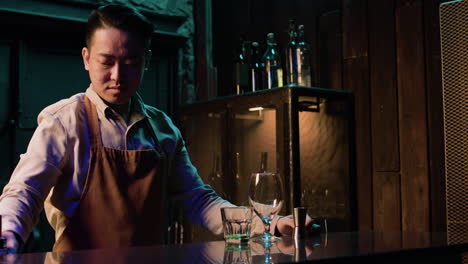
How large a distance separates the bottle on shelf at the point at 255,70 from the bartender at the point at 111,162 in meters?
1.43

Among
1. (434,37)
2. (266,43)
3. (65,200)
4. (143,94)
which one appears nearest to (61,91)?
(143,94)

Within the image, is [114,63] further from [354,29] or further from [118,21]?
[354,29]

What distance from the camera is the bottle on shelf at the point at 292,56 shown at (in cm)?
308

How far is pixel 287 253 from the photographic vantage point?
1198 mm

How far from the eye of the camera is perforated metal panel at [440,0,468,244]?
229cm

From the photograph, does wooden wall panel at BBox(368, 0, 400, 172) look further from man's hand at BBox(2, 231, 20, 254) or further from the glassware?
man's hand at BBox(2, 231, 20, 254)

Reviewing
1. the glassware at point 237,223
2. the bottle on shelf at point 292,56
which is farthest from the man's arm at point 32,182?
the bottle on shelf at point 292,56

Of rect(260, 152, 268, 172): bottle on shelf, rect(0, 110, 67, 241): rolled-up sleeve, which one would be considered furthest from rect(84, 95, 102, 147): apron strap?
rect(260, 152, 268, 172): bottle on shelf

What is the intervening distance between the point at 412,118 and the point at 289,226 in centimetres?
135

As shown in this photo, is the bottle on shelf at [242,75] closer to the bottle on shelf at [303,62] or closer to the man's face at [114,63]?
the bottle on shelf at [303,62]

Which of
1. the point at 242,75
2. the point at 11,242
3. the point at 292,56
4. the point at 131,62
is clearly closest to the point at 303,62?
the point at 292,56

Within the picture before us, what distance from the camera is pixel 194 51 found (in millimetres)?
4164

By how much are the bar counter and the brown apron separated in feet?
1.40

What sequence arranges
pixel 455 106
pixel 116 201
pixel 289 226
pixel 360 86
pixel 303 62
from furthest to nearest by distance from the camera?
pixel 303 62, pixel 360 86, pixel 455 106, pixel 116 201, pixel 289 226
